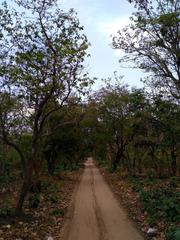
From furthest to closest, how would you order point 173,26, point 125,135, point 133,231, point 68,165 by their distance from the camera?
point 68,165, point 125,135, point 173,26, point 133,231

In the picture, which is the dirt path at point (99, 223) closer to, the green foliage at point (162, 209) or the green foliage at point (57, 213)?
the green foliage at point (57, 213)

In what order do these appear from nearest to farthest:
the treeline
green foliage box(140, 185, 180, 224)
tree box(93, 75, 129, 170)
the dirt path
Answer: the dirt path < green foliage box(140, 185, 180, 224) < the treeline < tree box(93, 75, 129, 170)

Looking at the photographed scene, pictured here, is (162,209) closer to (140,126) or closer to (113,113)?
(140,126)

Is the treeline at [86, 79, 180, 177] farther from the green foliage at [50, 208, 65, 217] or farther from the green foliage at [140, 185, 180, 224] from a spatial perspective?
the green foliage at [50, 208, 65, 217]

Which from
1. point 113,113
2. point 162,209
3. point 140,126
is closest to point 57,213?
point 162,209

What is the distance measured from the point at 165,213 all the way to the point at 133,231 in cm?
151

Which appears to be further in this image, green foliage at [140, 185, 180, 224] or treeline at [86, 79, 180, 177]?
treeline at [86, 79, 180, 177]

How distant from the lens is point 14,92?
14617 mm

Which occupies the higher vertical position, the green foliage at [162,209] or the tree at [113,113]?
the tree at [113,113]

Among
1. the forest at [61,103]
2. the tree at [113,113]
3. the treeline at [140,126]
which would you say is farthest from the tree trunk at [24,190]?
the tree at [113,113]

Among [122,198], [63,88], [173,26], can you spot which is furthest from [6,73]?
[122,198]

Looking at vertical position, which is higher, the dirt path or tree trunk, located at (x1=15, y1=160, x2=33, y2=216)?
tree trunk, located at (x1=15, y1=160, x2=33, y2=216)

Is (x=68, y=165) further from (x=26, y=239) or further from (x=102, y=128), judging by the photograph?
(x=26, y=239)

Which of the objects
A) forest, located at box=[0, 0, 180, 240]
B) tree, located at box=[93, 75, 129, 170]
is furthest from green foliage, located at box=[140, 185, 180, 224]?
tree, located at box=[93, 75, 129, 170]
